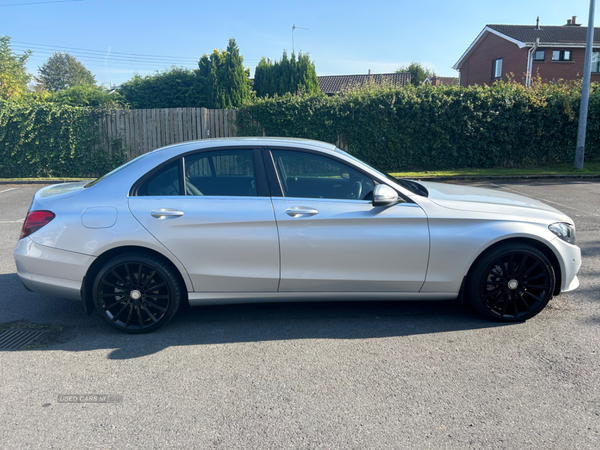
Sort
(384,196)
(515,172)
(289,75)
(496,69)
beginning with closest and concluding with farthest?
(384,196)
(515,172)
(289,75)
(496,69)

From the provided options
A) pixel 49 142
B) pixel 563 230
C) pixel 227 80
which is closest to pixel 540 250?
pixel 563 230

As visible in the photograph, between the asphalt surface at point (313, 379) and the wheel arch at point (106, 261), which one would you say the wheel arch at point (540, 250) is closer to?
the asphalt surface at point (313, 379)

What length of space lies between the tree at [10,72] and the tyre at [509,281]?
31.5m

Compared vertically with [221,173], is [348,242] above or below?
below

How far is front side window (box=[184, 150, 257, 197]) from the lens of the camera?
4.11m

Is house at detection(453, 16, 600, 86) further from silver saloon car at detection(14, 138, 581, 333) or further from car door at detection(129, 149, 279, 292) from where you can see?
car door at detection(129, 149, 279, 292)

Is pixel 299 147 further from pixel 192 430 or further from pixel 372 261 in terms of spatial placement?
pixel 192 430

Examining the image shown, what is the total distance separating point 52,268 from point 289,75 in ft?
75.3

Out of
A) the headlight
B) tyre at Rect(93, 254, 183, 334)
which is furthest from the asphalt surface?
the headlight

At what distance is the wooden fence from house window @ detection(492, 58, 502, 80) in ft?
92.9

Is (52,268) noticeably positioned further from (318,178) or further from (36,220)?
(318,178)

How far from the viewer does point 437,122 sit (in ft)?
54.1

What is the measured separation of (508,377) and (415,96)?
568 inches

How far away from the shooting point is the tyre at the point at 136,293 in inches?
156
